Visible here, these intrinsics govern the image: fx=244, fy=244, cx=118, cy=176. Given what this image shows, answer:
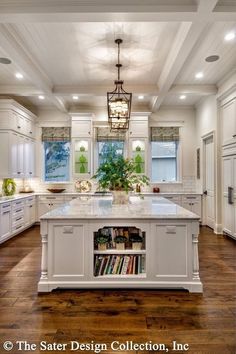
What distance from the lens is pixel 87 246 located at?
2.73m

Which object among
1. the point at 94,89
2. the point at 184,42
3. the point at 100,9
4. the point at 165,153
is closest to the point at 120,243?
the point at 100,9

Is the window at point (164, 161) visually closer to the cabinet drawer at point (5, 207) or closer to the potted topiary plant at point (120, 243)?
the cabinet drawer at point (5, 207)

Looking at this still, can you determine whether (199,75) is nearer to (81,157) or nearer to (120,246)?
(81,157)

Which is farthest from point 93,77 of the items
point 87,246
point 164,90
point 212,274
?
point 212,274

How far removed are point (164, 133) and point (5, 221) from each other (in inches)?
184

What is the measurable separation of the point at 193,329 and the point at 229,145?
3865 mm

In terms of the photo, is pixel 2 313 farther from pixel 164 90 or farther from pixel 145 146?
pixel 145 146

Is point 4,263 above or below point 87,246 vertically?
below

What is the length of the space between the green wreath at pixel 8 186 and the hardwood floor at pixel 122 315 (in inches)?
118

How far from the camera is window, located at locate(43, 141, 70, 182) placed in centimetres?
710

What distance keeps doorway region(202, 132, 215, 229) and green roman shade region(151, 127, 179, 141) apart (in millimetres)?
923

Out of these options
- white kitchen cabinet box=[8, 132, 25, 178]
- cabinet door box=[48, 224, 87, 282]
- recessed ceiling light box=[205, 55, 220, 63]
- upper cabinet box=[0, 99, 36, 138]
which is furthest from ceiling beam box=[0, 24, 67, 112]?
recessed ceiling light box=[205, 55, 220, 63]

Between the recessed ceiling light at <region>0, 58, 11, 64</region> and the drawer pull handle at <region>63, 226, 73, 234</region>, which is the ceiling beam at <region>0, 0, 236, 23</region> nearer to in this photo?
the recessed ceiling light at <region>0, 58, 11, 64</region>

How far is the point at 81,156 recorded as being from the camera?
22.0 ft
